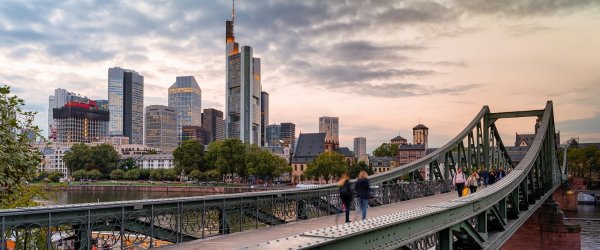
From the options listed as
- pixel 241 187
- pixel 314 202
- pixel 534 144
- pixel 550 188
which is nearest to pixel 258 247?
pixel 314 202

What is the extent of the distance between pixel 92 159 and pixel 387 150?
10713cm

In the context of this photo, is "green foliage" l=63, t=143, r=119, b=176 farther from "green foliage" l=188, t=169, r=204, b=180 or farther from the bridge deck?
the bridge deck

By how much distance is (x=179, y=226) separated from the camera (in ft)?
38.2

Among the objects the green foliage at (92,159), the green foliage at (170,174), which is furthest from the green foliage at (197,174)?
the green foliage at (92,159)

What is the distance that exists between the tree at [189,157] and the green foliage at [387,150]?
8821 centimetres

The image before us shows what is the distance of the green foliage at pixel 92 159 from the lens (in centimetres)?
15125

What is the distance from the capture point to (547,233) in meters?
35.5

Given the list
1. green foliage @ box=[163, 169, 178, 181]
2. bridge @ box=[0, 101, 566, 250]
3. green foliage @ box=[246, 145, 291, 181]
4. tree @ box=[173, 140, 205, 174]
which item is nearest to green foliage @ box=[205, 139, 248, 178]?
green foliage @ box=[246, 145, 291, 181]

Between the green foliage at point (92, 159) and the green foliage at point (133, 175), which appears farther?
the green foliage at point (92, 159)

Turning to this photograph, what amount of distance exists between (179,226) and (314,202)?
6.30 m

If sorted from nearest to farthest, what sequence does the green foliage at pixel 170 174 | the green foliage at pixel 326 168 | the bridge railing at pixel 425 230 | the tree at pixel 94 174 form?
the bridge railing at pixel 425 230
the green foliage at pixel 326 168
the green foliage at pixel 170 174
the tree at pixel 94 174

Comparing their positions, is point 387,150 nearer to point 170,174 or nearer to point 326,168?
point 326,168

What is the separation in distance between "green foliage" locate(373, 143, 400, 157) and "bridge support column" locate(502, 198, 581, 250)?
149 m

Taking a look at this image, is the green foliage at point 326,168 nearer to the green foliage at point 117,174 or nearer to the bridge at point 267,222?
the green foliage at point 117,174
